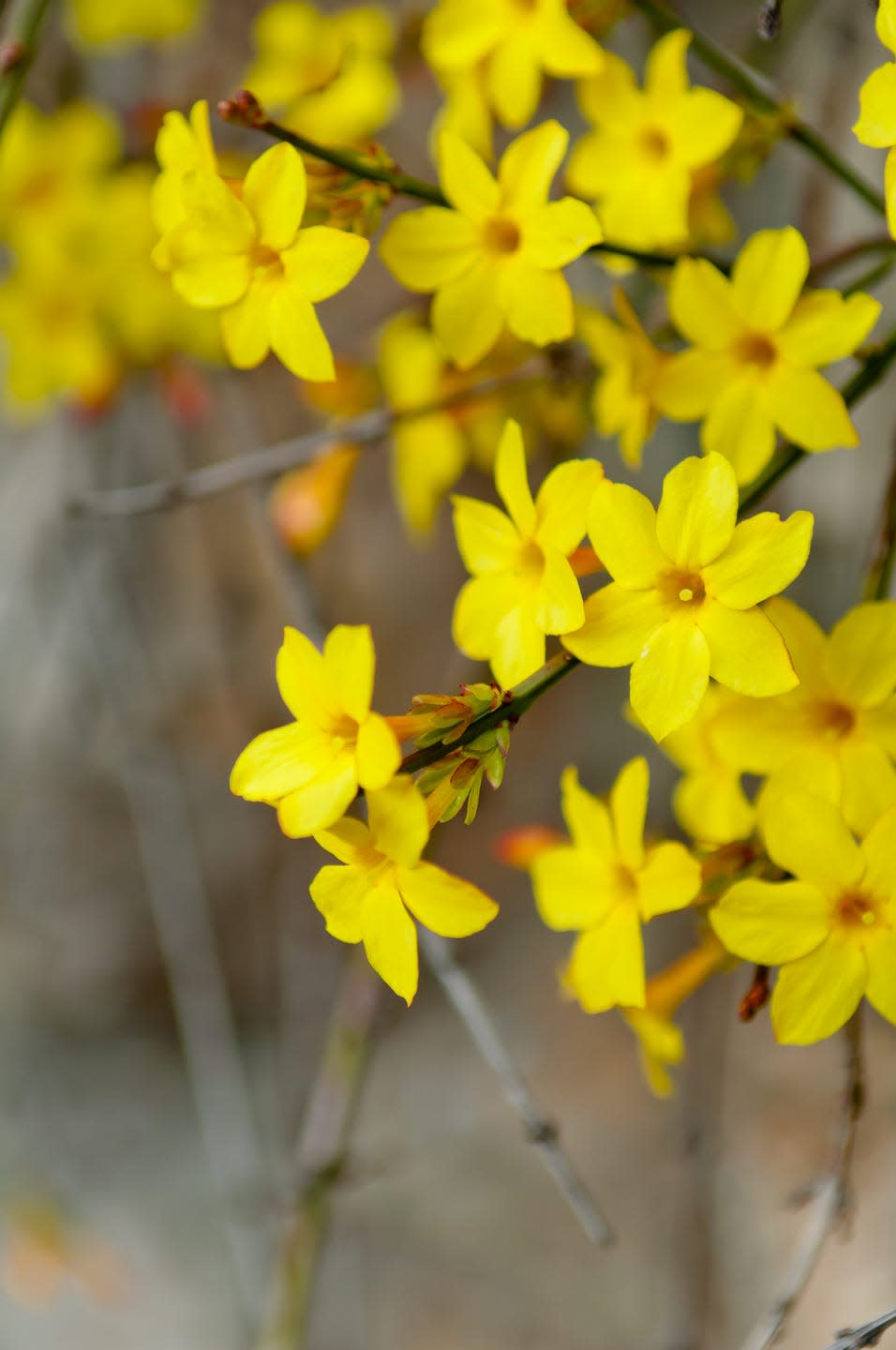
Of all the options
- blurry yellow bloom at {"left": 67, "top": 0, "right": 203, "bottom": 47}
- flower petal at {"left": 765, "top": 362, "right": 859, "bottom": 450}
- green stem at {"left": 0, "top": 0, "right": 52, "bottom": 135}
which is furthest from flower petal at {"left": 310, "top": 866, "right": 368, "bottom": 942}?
blurry yellow bloom at {"left": 67, "top": 0, "right": 203, "bottom": 47}

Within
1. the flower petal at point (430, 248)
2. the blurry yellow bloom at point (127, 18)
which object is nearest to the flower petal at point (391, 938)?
the flower petal at point (430, 248)

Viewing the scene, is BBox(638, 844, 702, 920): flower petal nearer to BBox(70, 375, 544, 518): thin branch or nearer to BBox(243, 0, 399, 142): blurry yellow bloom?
BBox(70, 375, 544, 518): thin branch

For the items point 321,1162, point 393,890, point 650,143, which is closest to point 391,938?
point 393,890

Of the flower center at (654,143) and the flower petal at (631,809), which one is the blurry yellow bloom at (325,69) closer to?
the flower center at (654,143)

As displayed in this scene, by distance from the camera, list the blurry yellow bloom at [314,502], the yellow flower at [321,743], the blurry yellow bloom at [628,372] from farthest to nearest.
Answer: the blurry yellow bloom at [314,502] → the blurry yellow bloom at [628,372] → the yellow flower at [321,743]

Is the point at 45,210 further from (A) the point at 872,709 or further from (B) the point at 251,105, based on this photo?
(A) the point at 872,709

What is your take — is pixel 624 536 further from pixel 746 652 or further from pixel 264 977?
pixel 264 977
